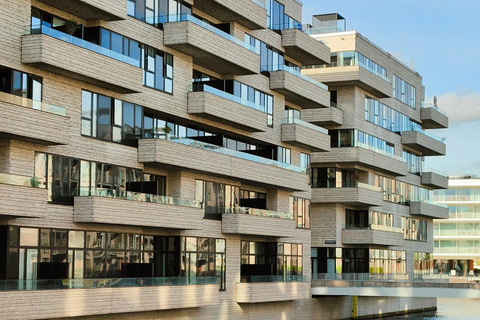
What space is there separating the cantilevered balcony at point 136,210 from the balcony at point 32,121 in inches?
148

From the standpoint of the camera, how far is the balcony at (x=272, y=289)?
54.4 m

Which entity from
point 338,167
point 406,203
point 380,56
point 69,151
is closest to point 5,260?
point 69,151

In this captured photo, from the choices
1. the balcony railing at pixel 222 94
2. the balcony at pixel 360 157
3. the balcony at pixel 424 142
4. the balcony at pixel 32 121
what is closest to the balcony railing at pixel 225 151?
the balcony railing at pixel 222 94

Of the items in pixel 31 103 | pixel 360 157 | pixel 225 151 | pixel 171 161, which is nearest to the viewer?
pixel 31 103

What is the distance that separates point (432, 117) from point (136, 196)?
174 feet

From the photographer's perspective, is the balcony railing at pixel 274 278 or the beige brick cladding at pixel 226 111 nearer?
the beige brick cladding at pixel 226 111

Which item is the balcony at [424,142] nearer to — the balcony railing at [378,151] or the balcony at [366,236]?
the balcony railing at [378,151]

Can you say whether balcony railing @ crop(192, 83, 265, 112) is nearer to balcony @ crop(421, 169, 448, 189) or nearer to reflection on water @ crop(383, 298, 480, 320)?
reflection on water @ crop(383, 298, 480, 320)

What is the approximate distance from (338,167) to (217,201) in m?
22.5

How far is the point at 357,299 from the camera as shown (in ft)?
245

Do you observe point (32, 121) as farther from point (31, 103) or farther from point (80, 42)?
point (80, 42)

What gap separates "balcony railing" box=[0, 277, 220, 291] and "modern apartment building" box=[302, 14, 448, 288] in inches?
874

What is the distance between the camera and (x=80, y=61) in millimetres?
40031

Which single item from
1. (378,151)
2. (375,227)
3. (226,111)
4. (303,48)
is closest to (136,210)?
(226,111)
